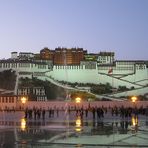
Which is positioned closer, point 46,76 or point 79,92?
point 79,92

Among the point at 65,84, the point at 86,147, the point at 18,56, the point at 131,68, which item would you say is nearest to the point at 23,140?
the point at 86,147

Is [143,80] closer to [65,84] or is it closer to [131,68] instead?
[131,68]

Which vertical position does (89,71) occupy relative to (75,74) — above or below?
above

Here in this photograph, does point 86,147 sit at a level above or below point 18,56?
below

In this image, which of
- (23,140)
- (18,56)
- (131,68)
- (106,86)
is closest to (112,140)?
(23,140)

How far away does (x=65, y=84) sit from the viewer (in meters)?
118

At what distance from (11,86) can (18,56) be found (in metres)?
26.2

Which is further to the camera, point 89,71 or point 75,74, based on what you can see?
point 89,71

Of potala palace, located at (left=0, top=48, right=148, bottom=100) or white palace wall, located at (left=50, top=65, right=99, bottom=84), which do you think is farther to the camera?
white palace wall, located at (left=50, top=65, right=99, bottom=84)

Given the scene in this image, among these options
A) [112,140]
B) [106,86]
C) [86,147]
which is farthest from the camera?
[106,86]

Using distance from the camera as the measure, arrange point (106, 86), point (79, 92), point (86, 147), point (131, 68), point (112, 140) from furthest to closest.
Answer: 1. point (131, 68)
2. point (106, 86)
3. point (79, 92)
4. point (112, 140)
5. point (86, 147)

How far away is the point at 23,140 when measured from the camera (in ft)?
64.6

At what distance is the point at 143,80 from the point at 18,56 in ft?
123

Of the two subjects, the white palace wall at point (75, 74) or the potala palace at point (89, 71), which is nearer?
the potala palace at point (89, 71)
